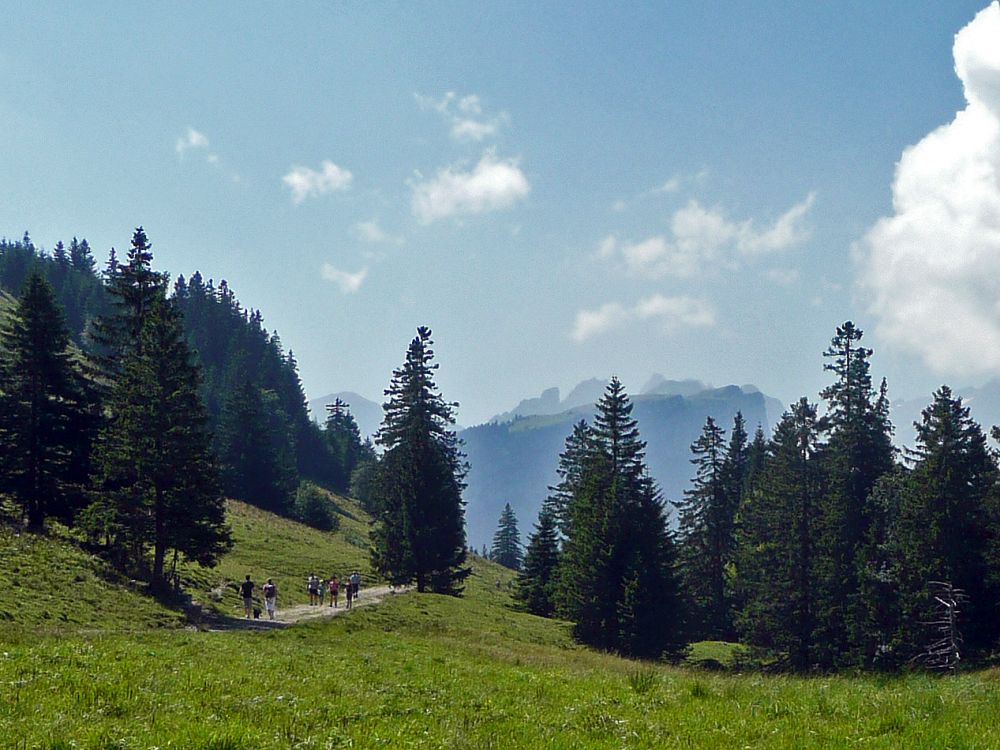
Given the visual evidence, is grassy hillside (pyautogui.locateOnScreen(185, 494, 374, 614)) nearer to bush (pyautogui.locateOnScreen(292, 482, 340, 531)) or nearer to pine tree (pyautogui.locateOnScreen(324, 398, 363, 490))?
bush (pyautogui.locateOnScreen(292, 482, 340, 531))

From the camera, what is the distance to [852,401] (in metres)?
47.4

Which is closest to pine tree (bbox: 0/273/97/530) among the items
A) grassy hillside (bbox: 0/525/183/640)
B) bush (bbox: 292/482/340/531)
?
grassy hillside (bbox: 0/525/183/640)

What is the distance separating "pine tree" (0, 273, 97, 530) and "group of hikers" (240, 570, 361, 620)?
33.9 ft

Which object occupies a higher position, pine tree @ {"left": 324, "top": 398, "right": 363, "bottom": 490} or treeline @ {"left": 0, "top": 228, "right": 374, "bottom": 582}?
pine tree @ {"left": 324, "top": 398, "right": 363, "bottom": 490}

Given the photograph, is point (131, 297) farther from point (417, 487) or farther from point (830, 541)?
point (830, 541)

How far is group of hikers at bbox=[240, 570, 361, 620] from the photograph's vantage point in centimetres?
3444

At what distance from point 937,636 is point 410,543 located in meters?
33.6

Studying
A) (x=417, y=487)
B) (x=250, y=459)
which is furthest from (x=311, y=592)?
(x=250, y=459)

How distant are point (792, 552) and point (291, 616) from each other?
1327 inches

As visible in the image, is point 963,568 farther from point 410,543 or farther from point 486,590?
→ point 486,590

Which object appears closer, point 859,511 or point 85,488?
point 85,488

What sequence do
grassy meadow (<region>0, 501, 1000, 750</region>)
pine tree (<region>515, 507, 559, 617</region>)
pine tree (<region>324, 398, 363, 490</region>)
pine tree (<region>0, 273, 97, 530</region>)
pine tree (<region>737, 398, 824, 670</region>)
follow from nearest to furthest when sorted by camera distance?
1. grassy meadow (<region>0, 501, 1000, 750</region>)
2. pine tree (<region>0, 273, 97, 530</region>)
3. pine tree (<region>737, 398, 824, 670</region>)
4. pine tree (<region>515, 507, 559, 617</region>)
5. pine tree (<region>324, 398, 363, 490</region>)

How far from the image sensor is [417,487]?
5256 cm

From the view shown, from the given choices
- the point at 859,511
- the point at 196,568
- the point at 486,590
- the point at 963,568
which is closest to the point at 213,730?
the point at 196,568
